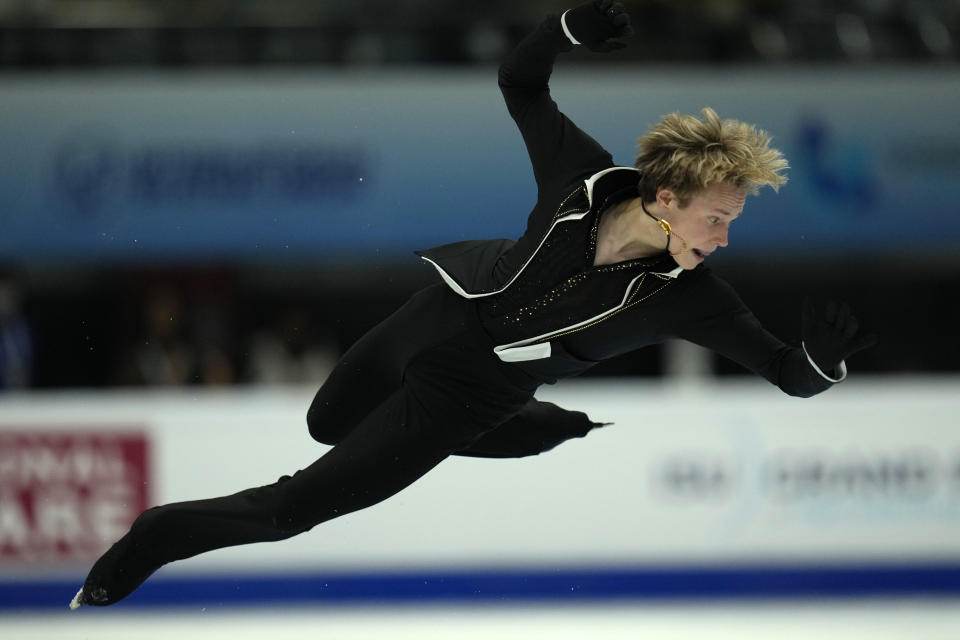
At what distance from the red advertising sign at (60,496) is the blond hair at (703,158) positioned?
407 centimetres

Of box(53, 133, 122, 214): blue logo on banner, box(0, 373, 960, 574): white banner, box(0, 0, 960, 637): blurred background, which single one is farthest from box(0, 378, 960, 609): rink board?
box(53, 133, 122, 214): blue logo on banner

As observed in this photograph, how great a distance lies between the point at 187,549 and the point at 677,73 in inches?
196

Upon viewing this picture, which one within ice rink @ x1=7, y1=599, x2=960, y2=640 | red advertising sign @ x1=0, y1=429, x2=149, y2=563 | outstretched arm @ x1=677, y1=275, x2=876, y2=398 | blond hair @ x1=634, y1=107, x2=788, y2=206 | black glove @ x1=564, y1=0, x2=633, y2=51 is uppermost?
black glove @ x1=564, y1=0, x2=633, y2=51

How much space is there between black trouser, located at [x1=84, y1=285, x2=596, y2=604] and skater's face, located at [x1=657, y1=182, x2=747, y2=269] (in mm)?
684

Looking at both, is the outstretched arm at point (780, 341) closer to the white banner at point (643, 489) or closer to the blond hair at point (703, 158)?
the blond hair at point (703, 158)

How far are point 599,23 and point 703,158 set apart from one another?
45 centimetres

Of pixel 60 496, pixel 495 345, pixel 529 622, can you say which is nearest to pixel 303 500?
pixel 495 345

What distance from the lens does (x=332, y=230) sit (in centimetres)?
790

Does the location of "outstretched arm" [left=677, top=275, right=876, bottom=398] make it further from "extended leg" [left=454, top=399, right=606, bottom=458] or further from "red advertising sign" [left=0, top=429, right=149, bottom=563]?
"red advertising sign" [left=0, top=429, right=149, bottom=563]

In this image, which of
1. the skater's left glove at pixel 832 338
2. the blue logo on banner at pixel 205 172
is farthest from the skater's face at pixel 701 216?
the blue logo on banner at pixel 205 172

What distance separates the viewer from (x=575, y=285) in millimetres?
3271

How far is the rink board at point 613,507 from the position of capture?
6289 millimetres

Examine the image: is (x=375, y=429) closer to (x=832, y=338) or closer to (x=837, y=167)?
(x=832, y=338)

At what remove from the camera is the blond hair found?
2.96 m
